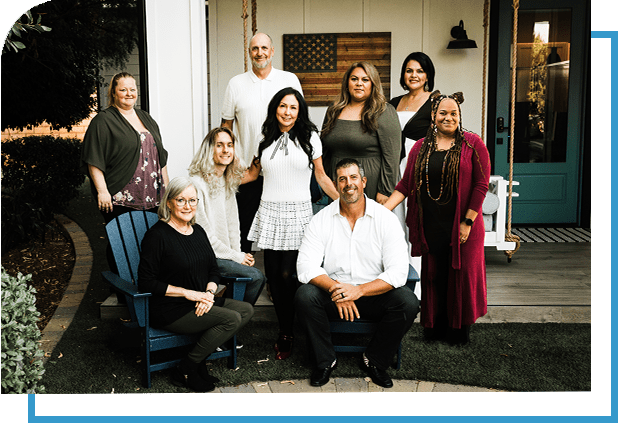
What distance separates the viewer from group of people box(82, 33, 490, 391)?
10.1ft

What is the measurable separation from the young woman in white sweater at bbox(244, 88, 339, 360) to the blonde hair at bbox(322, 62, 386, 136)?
186 millimetres

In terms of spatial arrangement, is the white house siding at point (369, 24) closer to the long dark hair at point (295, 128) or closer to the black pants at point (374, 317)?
the long dark hair at point (295, 128)

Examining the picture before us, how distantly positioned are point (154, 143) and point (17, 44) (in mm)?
955

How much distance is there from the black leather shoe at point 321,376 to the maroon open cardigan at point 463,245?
77 centimetres

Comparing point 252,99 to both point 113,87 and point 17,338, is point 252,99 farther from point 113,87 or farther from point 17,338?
point 17,338

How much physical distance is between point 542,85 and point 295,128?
377 centimetres

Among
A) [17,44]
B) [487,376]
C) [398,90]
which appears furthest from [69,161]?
[487,376]

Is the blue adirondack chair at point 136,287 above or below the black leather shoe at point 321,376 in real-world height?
above

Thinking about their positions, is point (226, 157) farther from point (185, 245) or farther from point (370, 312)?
point (370, 312)

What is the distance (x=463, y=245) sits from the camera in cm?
347

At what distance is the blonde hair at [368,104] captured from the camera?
136 inches

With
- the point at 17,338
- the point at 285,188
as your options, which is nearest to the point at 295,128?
the point at 285,188

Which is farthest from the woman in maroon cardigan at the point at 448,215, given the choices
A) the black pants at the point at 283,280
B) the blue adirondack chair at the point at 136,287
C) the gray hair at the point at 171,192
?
the gray hair at the point at 171,192

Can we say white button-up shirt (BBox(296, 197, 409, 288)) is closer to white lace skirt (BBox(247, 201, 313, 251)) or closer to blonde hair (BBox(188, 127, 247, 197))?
white lace skirt (BBox(247, 201, 313, 251))
